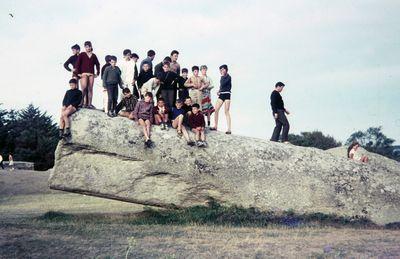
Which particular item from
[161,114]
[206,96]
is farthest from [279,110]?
[161,114]

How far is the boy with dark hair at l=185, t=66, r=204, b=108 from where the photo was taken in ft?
47.2

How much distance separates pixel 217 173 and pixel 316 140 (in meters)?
47.9

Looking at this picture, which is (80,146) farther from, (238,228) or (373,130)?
(373,130)

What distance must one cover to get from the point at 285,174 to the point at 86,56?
667 centimetres

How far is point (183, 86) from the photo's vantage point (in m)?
14.3

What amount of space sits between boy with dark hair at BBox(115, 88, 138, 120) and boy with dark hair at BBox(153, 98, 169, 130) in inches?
26.6

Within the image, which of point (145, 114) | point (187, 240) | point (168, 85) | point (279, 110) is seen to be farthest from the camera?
point (279, 110)

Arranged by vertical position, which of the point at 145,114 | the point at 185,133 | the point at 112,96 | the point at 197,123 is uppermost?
the point at 112,96

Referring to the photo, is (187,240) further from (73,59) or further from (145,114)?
(73,59)

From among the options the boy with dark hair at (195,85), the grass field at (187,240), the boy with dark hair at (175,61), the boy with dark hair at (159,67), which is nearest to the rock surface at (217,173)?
the grass field at (187,240)

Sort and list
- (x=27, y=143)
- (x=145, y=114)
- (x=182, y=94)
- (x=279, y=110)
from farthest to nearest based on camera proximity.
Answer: (x=27, y=143) → (x=279, y=110) → (x=182, y=94) → (x=145, y=114)

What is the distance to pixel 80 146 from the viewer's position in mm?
12500

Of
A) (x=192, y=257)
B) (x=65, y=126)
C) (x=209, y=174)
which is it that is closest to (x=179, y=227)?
(x=209, y=174)

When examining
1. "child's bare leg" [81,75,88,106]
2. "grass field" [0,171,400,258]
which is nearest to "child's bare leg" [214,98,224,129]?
"grass field" [0,171,400,258]
